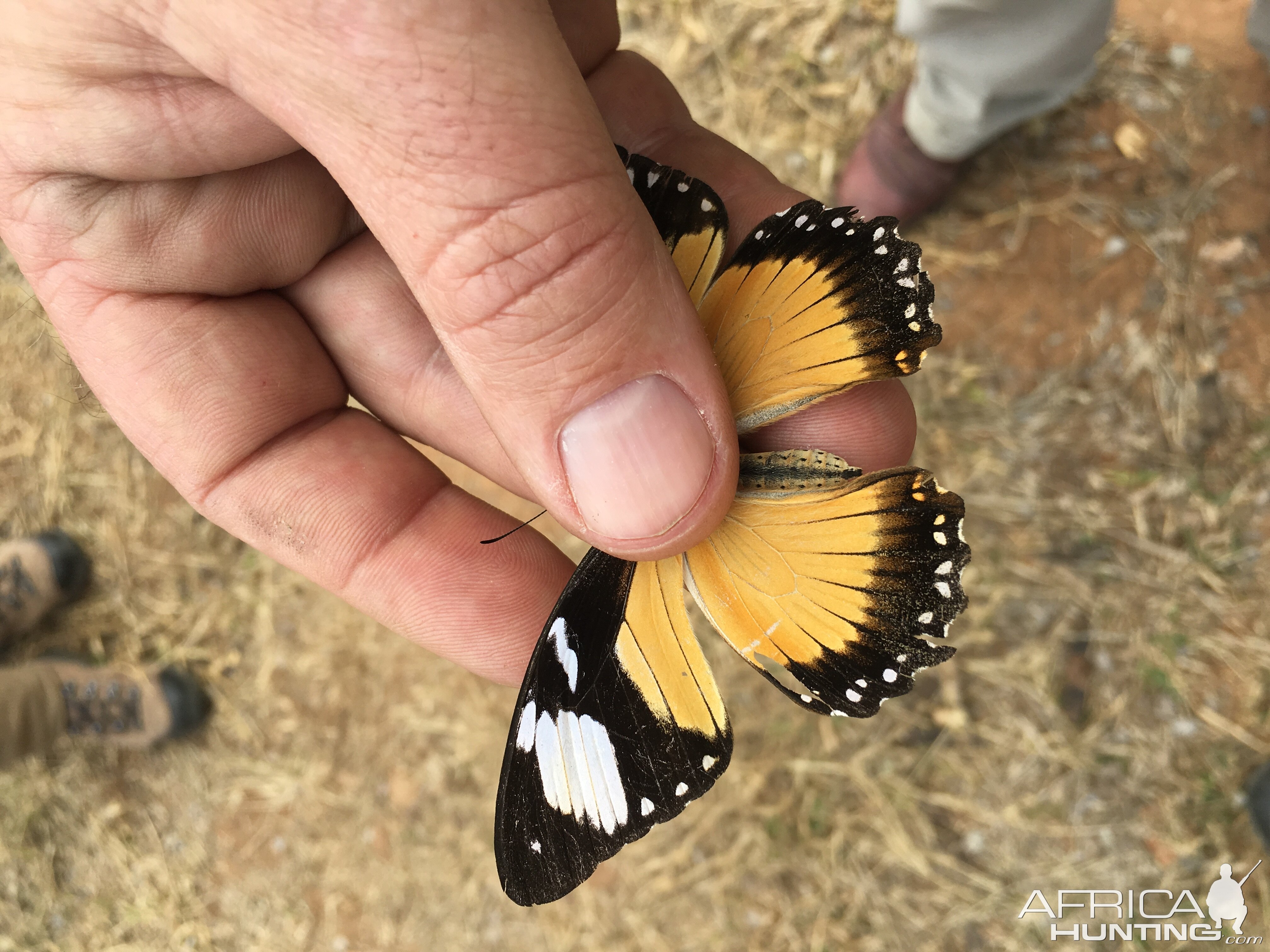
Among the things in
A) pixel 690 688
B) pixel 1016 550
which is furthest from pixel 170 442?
pixel 1016 550

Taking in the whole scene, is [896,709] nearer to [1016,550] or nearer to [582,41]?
[1016,550]

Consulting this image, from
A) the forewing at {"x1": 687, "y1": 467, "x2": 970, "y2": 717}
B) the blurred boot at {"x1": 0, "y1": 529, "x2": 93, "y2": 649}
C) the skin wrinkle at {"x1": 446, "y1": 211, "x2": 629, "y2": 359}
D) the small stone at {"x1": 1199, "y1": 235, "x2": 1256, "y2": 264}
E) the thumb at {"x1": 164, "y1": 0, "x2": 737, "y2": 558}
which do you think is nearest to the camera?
the thumb at {"x1": 164, "y1": 0, "x2": 737, "y2": 558}

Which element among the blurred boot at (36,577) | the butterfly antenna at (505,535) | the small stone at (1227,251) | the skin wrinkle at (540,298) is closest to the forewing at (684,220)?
the skin wrinkle at (540,298)

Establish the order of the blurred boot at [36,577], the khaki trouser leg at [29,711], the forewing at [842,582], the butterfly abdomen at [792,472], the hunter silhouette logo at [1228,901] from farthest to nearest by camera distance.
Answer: the blurred boot at [36,577] < the khaki trouser leg at [29,711] < the hunter silhouette logo at [1228,901] < the butterfly abdomen at [792,472] < the forewing at [842,582]

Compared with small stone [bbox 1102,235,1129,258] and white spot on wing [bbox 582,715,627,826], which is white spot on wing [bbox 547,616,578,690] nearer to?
white spot on wing [bbox 582,715,627,826]

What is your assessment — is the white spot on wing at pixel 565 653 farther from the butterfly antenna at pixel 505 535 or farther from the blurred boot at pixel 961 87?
the blurred boot at pixel 961 87

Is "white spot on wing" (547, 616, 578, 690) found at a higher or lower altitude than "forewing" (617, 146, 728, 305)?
lower


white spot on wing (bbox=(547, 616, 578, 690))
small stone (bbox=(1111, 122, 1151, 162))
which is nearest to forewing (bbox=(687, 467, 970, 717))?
white spot on wing (bbox=(547, 616, 578, 690))
